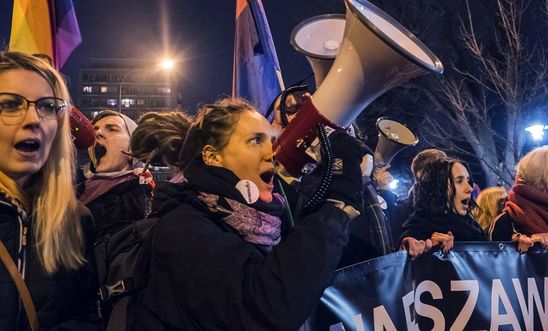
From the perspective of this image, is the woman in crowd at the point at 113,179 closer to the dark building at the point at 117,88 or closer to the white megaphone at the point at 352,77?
the white megaphone at the point at 352,77

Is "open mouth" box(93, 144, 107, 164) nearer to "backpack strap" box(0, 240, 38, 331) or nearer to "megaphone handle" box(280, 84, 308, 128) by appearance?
"megaphone handle" box(280, 84, 308, 128)

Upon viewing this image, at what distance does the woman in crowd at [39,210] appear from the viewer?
1.88 meters

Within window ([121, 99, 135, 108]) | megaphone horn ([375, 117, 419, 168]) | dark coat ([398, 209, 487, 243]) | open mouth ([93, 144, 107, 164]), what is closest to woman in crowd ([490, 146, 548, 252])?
dark coat ([398, 209, 487, 243])

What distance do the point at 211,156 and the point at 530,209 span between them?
3.08 meters

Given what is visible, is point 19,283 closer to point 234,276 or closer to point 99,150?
point 234,276

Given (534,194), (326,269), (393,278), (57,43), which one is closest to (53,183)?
(326,269)

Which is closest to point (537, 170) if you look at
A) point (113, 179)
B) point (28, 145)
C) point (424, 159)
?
point (424, 159)

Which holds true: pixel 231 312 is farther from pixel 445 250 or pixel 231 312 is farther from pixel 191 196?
pixel 445 250

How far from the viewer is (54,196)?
2.08 metres

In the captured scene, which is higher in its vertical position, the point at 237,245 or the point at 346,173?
the point at 346,173

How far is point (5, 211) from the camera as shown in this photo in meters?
1.90

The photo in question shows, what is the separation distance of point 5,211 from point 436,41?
58.7 ft

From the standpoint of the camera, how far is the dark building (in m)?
72.1

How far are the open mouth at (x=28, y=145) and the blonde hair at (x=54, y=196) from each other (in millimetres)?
118
